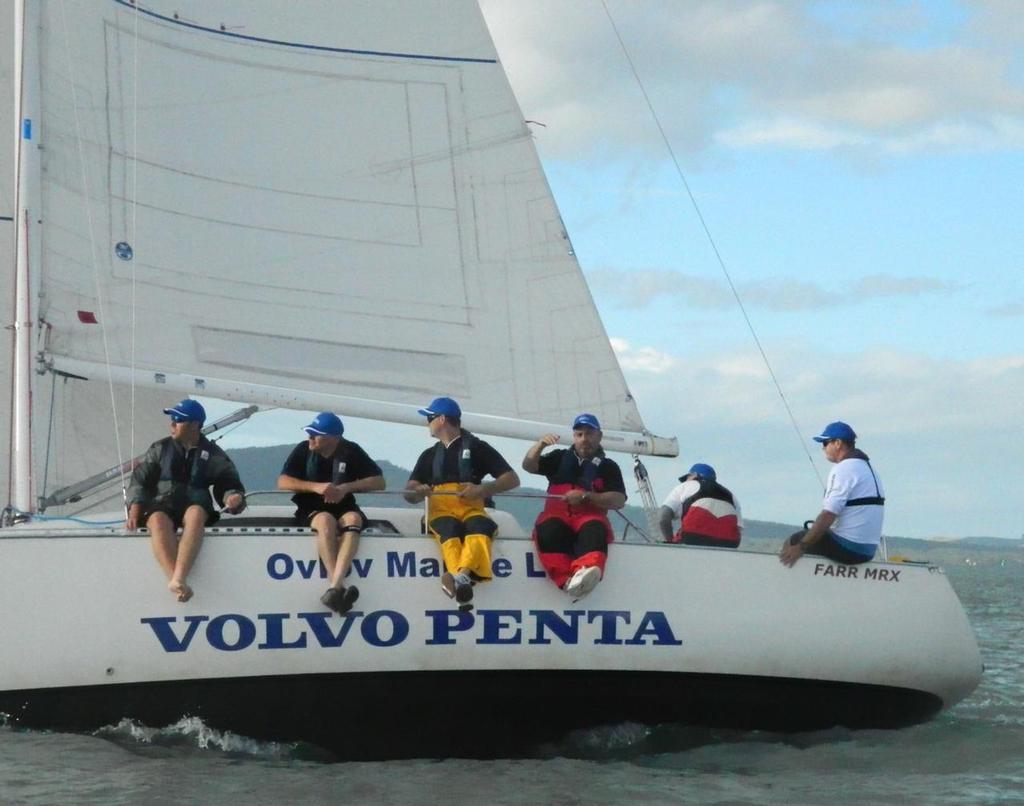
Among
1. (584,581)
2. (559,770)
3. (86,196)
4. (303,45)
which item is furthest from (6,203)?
(559,770)

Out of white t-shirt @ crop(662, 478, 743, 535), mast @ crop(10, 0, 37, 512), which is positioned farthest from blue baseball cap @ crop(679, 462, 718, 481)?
mast @ crop(10, 0, 37, 512)

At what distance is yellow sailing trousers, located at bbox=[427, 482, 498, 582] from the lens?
8219mm

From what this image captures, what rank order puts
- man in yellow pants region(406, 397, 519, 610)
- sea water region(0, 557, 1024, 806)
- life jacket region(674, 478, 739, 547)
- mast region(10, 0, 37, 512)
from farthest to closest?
life jacket region(674, 478, 739, 547) → mast region(10, 0, 37, 512) → man in yellow pants region(406, 397, 519, 610) → sea water region(0, 557, 1024, 806)

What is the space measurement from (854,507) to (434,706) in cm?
282

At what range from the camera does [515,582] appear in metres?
8.39

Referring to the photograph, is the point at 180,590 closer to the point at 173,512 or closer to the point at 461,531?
the point at 173,512

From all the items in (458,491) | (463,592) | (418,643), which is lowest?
(418,643)

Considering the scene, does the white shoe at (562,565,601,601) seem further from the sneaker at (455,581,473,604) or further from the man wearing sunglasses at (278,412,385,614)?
the man wearing sunglasses at (278,412,385,614)

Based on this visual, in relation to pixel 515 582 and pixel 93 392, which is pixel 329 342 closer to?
pixel 93 392

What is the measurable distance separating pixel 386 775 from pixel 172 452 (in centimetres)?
213

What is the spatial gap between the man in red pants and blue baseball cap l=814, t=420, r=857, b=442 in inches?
53.7

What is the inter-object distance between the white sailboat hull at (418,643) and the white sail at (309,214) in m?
2.05

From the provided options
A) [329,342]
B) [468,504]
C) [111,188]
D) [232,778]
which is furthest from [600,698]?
[111,188]

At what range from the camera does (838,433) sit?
366 inches
